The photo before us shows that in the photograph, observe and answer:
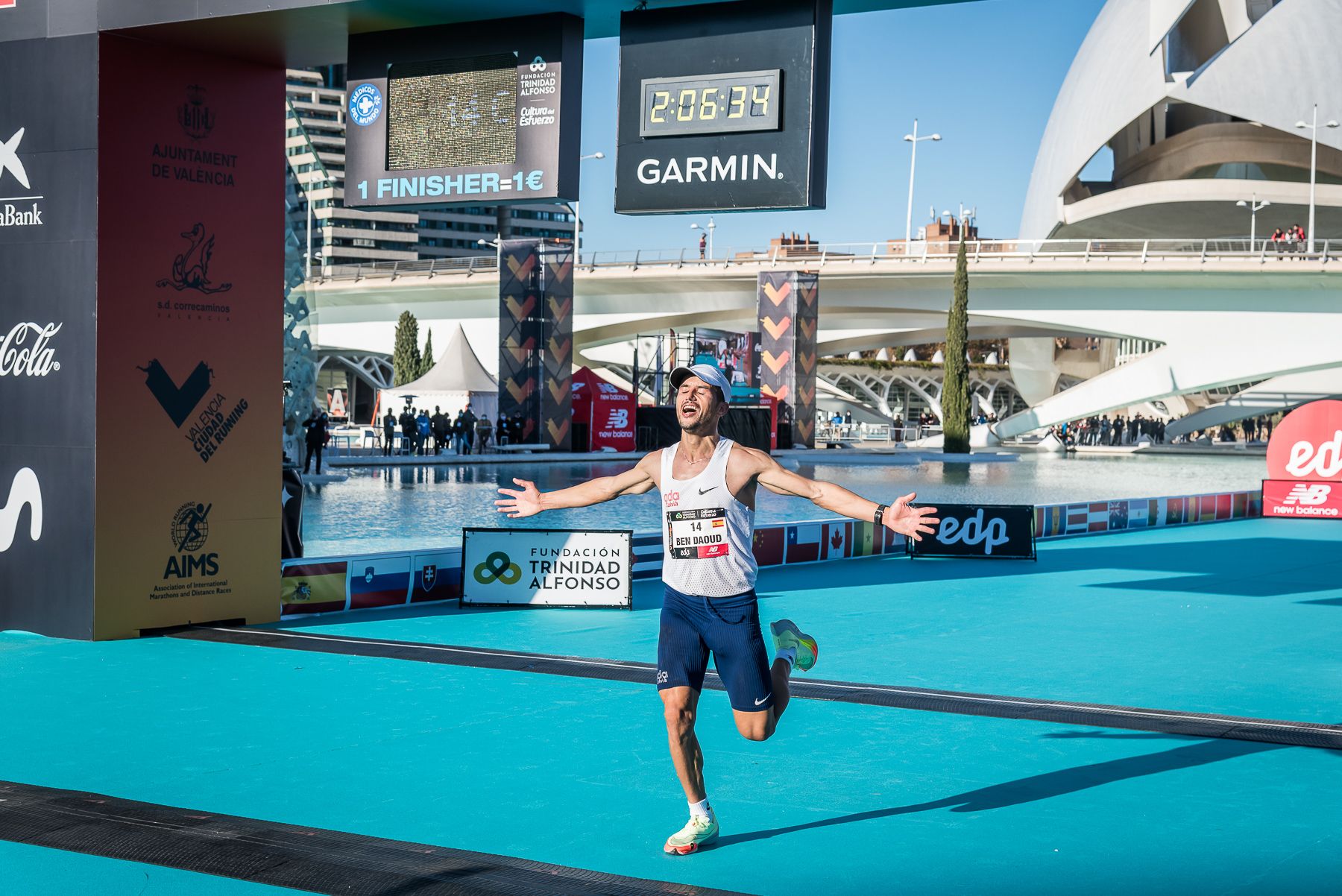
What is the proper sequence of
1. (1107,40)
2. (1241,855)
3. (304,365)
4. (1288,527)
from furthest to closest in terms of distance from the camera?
(1107,40) → (1288,527) → (304,365) → (1241,855)

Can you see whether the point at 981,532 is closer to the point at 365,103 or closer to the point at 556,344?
the point at 365,103

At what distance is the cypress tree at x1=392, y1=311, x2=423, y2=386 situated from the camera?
209ft

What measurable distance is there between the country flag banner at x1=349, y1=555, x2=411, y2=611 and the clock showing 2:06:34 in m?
4.97

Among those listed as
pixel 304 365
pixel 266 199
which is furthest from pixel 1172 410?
pixel 266 199

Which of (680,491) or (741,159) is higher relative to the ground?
(741,159)

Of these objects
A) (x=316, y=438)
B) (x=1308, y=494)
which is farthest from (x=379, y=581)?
(x=316, y=438)

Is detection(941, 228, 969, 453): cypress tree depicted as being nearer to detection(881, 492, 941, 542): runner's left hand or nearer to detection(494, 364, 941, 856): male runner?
detection(494, 364, 941, 856): male runner

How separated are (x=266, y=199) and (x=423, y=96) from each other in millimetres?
1767

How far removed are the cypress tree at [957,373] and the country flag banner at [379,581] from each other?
39.5 metres

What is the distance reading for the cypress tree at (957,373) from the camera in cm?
5062

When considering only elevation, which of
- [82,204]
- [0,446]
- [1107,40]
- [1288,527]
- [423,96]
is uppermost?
[1107,40]

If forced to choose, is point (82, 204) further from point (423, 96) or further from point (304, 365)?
point (304, 365)

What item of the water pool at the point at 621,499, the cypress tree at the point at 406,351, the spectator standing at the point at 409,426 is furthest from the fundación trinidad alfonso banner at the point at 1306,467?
the cypress tree at the point at 406,351

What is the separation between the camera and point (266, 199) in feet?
36.7
